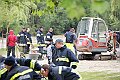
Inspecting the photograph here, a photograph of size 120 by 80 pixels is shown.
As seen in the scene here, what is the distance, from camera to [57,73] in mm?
7613

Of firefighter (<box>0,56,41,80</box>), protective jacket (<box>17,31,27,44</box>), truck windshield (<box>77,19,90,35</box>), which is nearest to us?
firefighter (<box>0,56,41,80</box>)

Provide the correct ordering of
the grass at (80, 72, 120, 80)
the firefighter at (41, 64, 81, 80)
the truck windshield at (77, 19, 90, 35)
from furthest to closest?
the truck windshield at (77, 19, 90, 35) → the grass at (80, 72, 120, 80) → the firefighter at (41, 64, 81, 80)

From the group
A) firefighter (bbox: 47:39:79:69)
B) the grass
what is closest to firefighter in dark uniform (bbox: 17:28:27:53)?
the grass

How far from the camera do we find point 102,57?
23.8 metres

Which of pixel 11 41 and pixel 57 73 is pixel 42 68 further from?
pixel 11 41

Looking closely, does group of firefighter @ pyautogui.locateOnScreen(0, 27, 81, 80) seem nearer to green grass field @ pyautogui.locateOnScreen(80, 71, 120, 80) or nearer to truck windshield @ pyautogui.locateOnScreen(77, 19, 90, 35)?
green grass field @ pyautogui.locateOnScreen(80, 71, 120, 80)

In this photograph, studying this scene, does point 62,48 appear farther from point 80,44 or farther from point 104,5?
point 80,44

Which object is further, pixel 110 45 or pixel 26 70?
Result: pixel 110 45

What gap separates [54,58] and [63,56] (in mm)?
334

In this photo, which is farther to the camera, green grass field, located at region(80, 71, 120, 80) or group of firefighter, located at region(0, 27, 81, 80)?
green grass field, located at region(80, 71, 120, 80)

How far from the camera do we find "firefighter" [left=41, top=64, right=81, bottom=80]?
737cm

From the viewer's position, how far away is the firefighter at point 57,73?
7367 mm

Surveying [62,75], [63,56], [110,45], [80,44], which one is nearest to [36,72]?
[62,75]

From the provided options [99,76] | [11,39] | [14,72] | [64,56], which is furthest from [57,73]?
[11,39]
